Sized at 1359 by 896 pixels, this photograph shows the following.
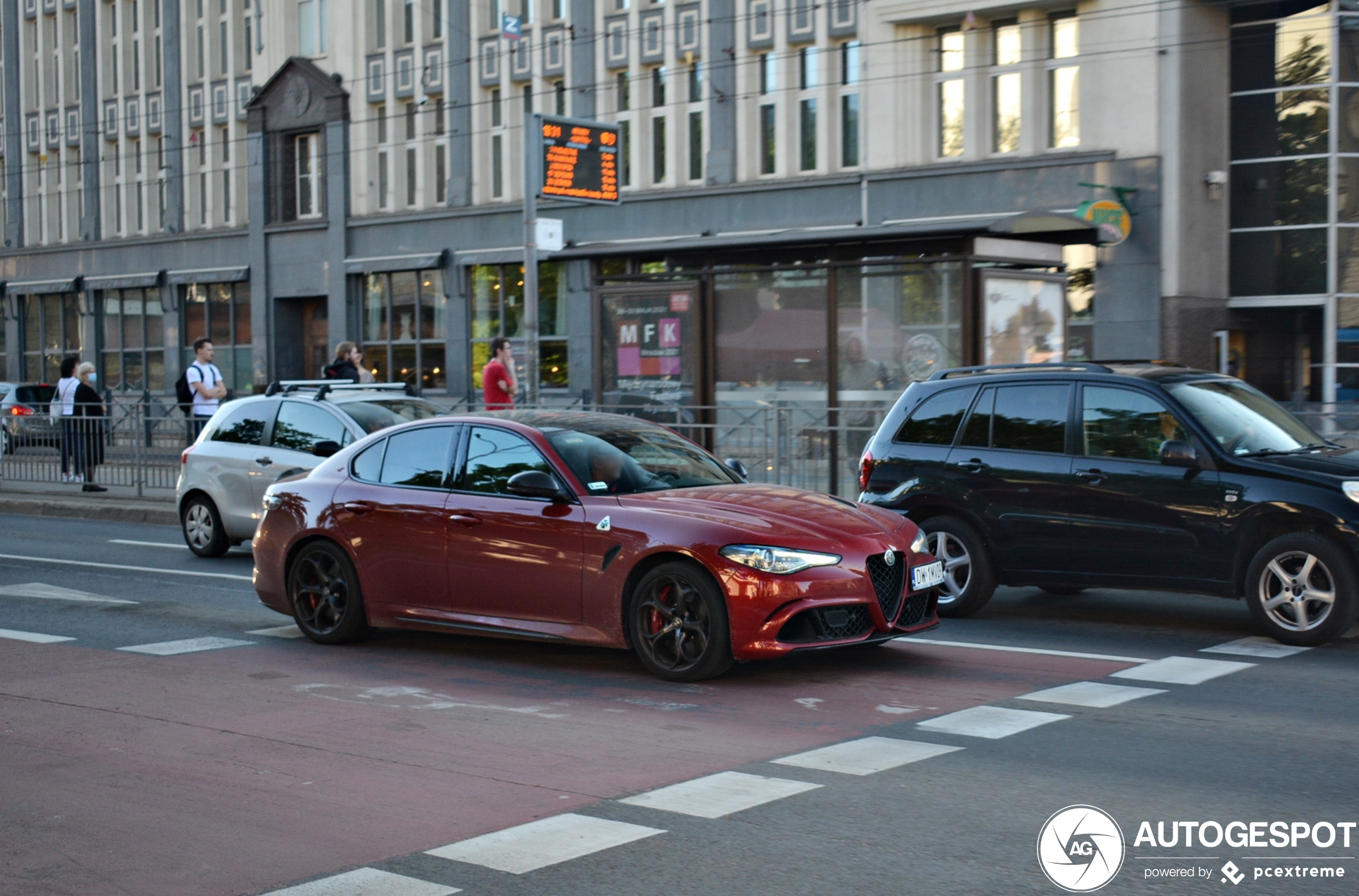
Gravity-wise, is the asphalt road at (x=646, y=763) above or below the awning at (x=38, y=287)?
below

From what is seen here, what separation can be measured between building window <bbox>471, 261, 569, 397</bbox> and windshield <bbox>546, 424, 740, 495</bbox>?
21456 mm

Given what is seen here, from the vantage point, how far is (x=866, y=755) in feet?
21.0

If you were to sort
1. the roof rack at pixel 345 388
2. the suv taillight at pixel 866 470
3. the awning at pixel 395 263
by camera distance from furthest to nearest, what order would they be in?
the awning at pixel 395 263
the roof rack at pixel 345 388
the suv taillight at pixel 866 470

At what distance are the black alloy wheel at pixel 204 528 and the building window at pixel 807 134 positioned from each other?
51.4ft

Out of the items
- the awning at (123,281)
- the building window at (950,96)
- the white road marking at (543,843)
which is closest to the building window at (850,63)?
the building window at (950,96)

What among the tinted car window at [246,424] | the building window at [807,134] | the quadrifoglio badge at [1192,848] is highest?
the building window at [807,134]

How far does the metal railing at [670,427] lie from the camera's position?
15656mm

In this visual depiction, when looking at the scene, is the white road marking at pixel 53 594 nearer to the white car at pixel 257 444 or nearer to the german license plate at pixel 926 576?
the white car at pixel 257 444

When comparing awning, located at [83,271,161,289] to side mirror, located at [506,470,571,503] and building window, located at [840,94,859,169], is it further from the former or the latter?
side mirror, located at [506,470,571,503]

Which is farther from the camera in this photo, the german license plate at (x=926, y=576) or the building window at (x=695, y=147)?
the building window at (x=695, y=147)

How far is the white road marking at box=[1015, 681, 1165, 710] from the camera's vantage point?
24.5ft

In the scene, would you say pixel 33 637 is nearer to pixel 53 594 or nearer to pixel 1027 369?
pixel 53 594

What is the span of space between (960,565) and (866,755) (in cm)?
429

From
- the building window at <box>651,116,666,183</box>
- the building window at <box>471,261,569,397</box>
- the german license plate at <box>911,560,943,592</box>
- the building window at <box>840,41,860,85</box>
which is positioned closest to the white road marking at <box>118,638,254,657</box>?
the german license plate at <box>911,560,943,592</box>
